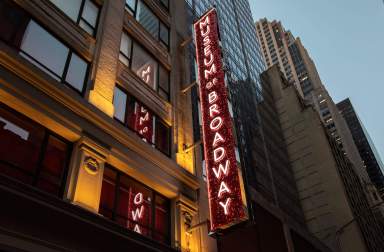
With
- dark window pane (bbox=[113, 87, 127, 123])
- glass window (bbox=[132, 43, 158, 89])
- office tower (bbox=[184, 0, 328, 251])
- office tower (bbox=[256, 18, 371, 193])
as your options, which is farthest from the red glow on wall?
office tower (bbox=[256, 18, 371, 193])

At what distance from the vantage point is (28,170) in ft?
33.1

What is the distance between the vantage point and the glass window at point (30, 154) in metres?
9.85

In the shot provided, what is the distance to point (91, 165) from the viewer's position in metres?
11.5

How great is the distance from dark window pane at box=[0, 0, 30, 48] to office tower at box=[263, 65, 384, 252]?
33216 millimetres

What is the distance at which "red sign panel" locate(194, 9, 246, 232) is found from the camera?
1282 cm

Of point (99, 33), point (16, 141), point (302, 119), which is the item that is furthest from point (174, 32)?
point (302, 119)

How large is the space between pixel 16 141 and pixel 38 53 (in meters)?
3.47

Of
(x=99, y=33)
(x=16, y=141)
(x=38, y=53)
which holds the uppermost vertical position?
(x=99, y=33)

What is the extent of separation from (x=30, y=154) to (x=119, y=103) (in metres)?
4.96

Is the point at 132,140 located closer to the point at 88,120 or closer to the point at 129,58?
the point at 88,120

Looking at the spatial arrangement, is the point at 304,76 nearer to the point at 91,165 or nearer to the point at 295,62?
the point at 295,62

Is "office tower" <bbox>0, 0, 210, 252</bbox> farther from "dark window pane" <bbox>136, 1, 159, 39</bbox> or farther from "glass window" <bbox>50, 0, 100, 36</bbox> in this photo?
"dark window pane" <bbox>136, 1, 159, 39</bbox>

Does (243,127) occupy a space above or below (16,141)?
above

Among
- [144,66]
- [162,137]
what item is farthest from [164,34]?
[162,137]
